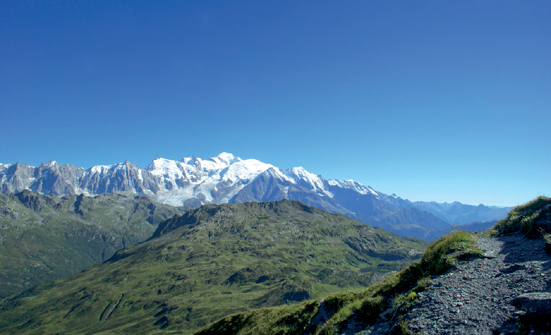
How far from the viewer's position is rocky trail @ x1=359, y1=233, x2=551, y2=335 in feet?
37.7

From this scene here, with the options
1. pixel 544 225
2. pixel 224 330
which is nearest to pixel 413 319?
pixel 544 225

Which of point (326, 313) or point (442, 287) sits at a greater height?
point (442, 287)

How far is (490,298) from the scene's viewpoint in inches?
534

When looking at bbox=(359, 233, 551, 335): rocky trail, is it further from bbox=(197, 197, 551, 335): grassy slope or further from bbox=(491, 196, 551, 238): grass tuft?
bbox=(491, 196, 551, 238): grass tuft

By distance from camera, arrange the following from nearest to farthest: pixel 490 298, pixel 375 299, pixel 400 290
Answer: pixel 490 298
pixel 375 299
pixel 400 290

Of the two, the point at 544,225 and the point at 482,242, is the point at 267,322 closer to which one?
the point at 482,242

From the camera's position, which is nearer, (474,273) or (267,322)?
(474,273)

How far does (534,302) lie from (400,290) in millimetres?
7795

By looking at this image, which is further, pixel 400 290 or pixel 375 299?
pixel 400 290

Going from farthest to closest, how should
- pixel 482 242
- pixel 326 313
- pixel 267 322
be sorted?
1. pixel 267 322
2. pixel 326 313
3. pixel 482 242

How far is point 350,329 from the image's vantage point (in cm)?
1711

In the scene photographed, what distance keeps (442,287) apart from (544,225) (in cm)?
1008

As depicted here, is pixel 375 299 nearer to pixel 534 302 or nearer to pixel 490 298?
pixel 490 298

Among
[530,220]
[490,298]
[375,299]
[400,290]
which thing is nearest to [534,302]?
[490,298]
